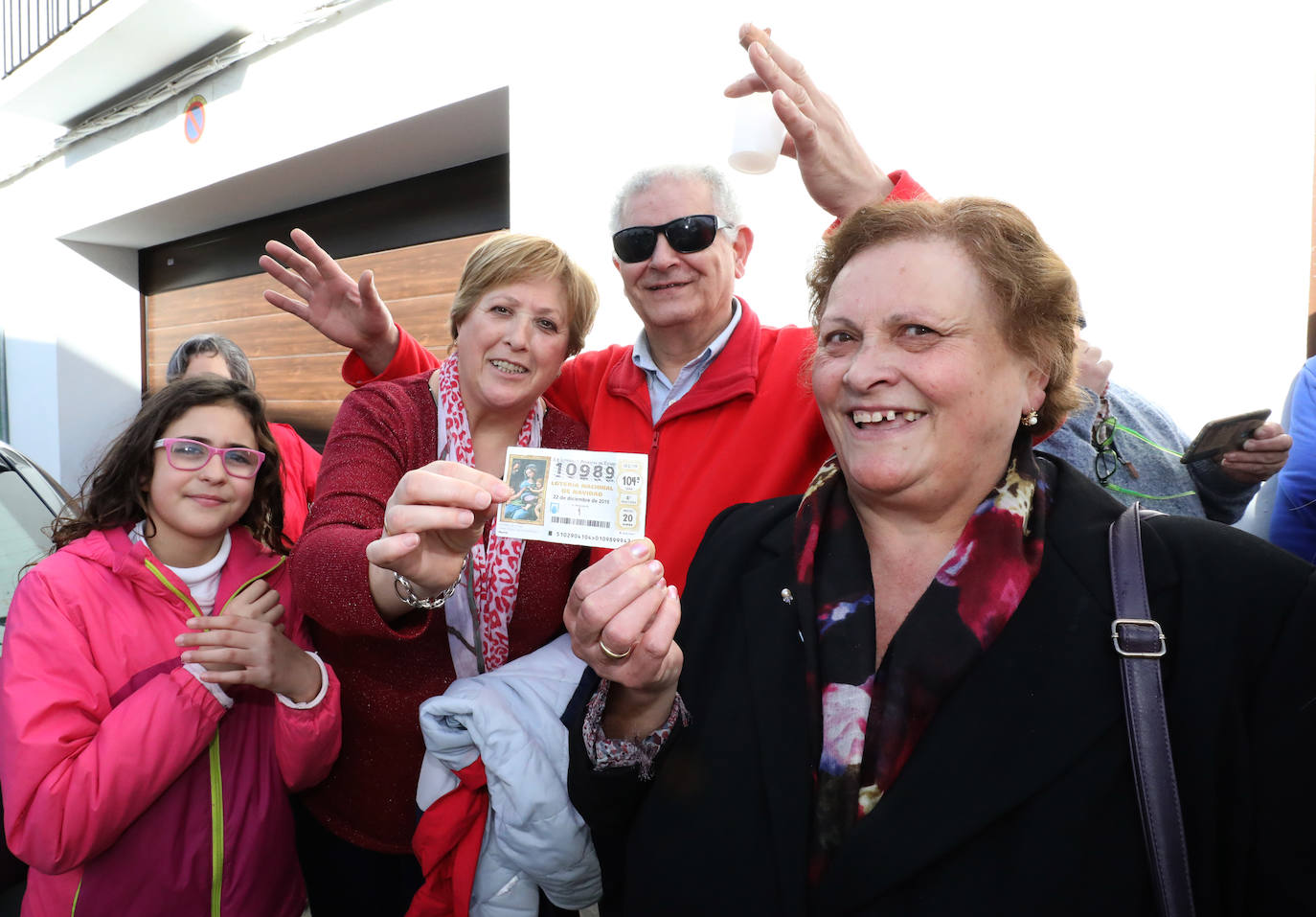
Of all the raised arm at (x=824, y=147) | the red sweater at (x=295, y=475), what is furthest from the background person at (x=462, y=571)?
the red sweater at (x=295, y=475)

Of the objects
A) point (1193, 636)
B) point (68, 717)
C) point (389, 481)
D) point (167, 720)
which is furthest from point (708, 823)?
point (68, 717)

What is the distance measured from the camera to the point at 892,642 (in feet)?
3.79

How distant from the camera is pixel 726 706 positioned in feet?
4.09

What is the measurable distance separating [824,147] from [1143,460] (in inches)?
53.7

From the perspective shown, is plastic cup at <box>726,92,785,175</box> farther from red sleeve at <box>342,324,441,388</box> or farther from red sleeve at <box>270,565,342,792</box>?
red sleeve at <box>270,565,342,792</box>

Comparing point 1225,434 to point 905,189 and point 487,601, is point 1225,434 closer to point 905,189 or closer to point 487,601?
point 905,189

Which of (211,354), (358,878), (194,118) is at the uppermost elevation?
(194,118)

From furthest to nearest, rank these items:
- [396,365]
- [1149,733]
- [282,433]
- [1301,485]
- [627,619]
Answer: [282,433]
[396,365]
[1301,485]
[627,619]
[1149,733]

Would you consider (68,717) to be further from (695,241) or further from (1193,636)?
(1193,636)

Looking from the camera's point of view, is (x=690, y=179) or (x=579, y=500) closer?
(x=579, y=500)

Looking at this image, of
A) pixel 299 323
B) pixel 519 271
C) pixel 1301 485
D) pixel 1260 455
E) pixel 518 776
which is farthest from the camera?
pixel 299 323

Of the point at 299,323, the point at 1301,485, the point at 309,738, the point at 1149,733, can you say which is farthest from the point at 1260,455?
the point at 299,323

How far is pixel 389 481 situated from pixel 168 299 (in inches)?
332

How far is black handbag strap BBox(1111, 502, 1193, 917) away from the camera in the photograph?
0.93 meters
